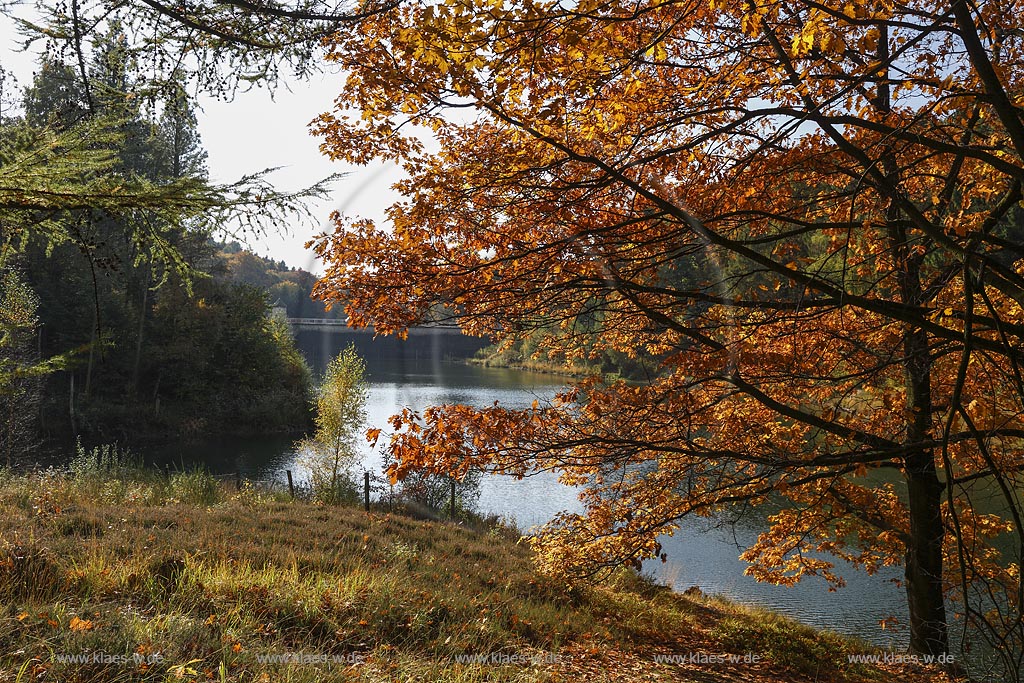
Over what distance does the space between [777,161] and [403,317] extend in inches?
137

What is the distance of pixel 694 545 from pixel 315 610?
475 inches

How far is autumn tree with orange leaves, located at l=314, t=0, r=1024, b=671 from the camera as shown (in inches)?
159

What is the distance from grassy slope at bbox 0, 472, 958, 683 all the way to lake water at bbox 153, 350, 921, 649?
166 centimetres

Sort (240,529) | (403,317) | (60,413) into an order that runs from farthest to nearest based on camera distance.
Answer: (60,413)
(240,529)
(403,317)

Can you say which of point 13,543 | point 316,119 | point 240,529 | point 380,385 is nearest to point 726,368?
point 316,119

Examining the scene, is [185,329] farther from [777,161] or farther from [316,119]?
[777,161]

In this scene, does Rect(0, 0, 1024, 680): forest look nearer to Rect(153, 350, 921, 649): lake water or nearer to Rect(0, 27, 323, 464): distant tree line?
Rect(153, 350, 921, 649): lake water

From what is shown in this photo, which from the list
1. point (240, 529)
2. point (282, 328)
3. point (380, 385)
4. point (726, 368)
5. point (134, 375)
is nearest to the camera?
point (726, 368)

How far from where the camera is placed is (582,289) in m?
5.68

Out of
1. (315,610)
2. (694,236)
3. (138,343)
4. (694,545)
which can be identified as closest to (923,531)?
(694,236)

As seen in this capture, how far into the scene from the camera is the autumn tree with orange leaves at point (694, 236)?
4051 mm

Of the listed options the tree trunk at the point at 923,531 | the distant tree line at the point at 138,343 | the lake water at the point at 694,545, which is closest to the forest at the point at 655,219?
the tree trunk at the point at 923,531

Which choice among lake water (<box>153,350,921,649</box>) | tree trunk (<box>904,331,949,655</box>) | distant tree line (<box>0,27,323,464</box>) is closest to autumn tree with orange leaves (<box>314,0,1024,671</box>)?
→ tree trunk (<box>904,331,949,655</box>)

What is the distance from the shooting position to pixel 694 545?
1573 centimetres
